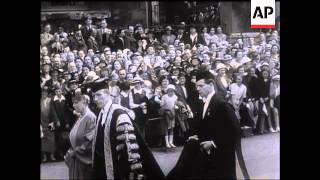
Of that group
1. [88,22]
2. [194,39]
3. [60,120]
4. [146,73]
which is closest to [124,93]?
[146,73]

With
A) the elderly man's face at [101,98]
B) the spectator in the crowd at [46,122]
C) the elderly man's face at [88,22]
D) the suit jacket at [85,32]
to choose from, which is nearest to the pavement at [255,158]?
the spectator in the crowd at [46,122]

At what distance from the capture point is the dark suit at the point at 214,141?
5.89 meters

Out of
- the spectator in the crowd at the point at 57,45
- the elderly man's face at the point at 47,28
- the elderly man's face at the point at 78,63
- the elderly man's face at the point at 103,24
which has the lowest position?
the elderly man's face at the point at 78,63

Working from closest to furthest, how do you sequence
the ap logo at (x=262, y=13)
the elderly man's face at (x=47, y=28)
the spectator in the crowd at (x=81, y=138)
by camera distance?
the ap logo at (x=262, y=13) < the elderly man's face at (x=47, y=28) < the spectator in the crowd at (x=81, y=138)

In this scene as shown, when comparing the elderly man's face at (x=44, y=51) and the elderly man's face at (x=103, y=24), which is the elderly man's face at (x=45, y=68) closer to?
the elderly man's face at (x=44, y=51)

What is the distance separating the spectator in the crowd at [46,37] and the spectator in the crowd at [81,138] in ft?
2.33

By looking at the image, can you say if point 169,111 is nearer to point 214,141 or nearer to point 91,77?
point 214,141

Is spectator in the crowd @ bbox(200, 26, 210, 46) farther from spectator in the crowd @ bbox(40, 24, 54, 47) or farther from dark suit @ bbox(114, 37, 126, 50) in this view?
spectator in the crowd @ bbox(40, 24, 54, 47)

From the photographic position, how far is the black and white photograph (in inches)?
229

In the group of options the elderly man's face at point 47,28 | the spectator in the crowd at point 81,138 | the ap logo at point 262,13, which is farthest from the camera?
the spectator in the crowd at point 81,138
